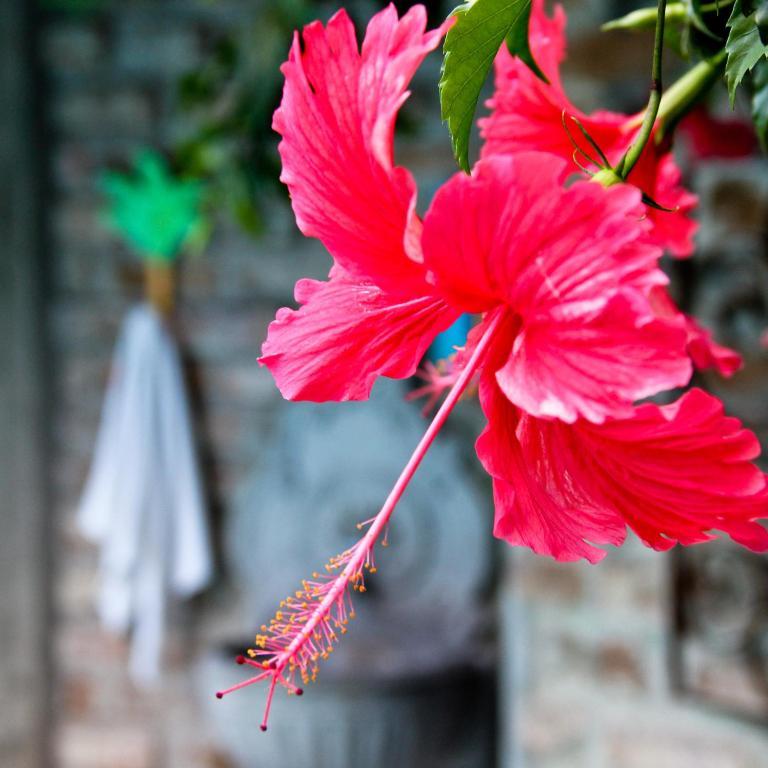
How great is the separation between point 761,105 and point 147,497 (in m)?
1.62

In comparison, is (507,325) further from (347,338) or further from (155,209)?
(155,209)

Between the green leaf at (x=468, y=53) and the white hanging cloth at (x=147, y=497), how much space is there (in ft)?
5.27

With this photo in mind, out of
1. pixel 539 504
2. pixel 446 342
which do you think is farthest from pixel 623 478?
pixel 446 342

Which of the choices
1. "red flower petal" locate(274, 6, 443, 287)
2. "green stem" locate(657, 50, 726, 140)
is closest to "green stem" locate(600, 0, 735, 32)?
"green stem" locate(657, 50, 726, 140)

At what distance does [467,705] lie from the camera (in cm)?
172

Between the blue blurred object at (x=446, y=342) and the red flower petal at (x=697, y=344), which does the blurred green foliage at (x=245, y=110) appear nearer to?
the blue blurred object at (x=446, y=342)

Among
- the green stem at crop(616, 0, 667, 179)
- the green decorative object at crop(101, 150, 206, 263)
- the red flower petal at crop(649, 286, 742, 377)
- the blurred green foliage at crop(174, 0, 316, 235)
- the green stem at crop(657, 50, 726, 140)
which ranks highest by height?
the green decorative object at crop(101, 150, 206, 263)

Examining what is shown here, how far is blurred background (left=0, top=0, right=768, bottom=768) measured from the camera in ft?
4.60

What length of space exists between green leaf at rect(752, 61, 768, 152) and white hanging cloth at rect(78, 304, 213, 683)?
1564 millimetres

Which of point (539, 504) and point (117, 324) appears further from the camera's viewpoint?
point (117, 324)

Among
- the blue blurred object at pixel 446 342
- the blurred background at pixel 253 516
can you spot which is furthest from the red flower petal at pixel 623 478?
the blue blurred object at pixel 446 342

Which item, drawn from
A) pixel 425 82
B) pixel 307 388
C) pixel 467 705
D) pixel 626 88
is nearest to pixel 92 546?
pixel 467 705

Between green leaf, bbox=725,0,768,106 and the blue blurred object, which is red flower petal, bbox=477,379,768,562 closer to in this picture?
green leaf, bbox=725,0,768,106

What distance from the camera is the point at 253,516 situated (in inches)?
75.4
